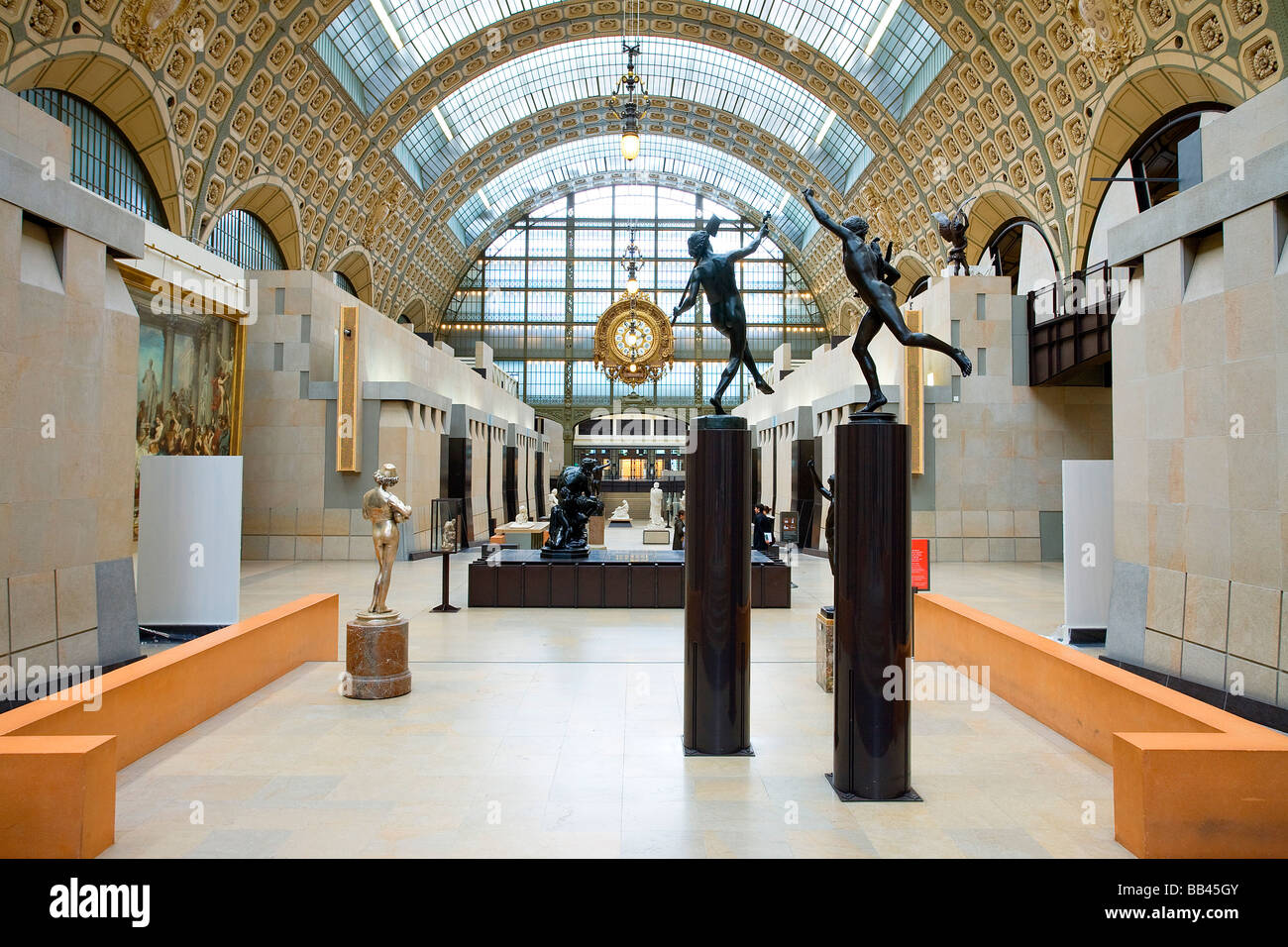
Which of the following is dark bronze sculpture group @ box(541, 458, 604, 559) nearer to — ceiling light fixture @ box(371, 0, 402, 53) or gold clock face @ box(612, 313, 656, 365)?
gold clock face @ box(612, 313, 656, 365)

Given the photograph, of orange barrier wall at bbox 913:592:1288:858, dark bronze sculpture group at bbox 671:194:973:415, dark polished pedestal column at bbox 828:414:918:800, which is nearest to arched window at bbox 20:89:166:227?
dark bronze sculpture group at bbox 671:194:973:415

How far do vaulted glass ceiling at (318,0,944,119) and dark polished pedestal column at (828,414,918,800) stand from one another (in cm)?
2560

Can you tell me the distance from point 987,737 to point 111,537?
8.42m

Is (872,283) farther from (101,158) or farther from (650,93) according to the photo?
(650,93)

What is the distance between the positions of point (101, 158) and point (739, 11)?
23600 mm

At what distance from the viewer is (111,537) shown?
764 cm

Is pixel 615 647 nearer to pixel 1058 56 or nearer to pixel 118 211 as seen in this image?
pixel 118 211

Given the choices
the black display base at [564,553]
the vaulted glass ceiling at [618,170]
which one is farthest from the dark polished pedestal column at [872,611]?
the vaulted glass ceiling at [618,170]

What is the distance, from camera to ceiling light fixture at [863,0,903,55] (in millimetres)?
25844

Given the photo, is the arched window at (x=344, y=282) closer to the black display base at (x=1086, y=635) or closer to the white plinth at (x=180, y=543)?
the white plinth at (x=180, y=543)

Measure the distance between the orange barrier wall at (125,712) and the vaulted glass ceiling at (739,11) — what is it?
23776mm

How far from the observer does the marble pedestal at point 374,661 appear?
7.13 metres

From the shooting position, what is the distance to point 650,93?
38562 millimetres

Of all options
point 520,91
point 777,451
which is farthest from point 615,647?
point 520,91
